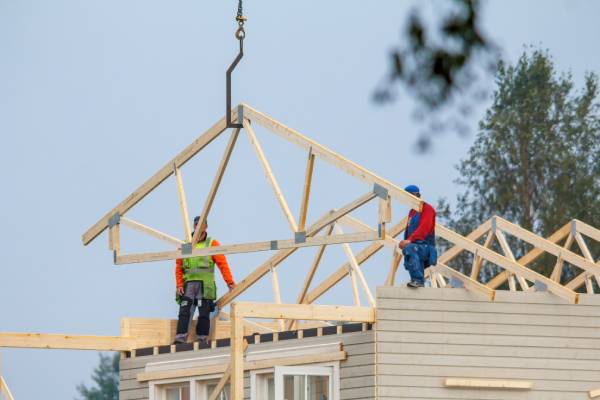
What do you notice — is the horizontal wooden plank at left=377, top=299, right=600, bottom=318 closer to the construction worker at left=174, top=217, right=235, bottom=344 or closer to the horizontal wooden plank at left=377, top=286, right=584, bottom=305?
the horizontal wooden plank at left=377, top=286, right=584, bottom=305

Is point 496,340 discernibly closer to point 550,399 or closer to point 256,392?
point 550,399

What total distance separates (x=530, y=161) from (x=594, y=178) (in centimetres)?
210

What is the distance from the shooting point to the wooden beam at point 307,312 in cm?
2495

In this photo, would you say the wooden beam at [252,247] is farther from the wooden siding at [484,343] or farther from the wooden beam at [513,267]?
the wooden beam at [513,267]

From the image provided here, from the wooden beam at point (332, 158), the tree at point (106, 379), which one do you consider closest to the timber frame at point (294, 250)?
the wooden beam at point (332, 158)

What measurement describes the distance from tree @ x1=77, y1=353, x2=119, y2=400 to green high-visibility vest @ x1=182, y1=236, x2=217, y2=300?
255ft

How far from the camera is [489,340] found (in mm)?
25453

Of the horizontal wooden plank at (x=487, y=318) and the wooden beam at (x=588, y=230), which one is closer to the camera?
the horizontal wooden plank at (x=487, y=318)

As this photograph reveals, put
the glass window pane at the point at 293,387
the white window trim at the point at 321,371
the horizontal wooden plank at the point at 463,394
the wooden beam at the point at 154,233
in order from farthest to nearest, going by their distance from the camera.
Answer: the wooden beam at the point at 154,233, the glass window pane at the point at 293,387, the white window trim at the point at 321,371, the horizontal wooden plank at the point at 463,394

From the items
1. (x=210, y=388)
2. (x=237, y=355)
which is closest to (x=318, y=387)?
(x=237, y=355)

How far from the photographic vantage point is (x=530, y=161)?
5259 cm

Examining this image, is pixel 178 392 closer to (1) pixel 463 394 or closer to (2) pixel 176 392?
(2) pixel 176 392

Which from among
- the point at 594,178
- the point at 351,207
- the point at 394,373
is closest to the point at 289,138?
the point at 351,207

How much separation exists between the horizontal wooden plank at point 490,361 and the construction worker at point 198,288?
13.3ft
